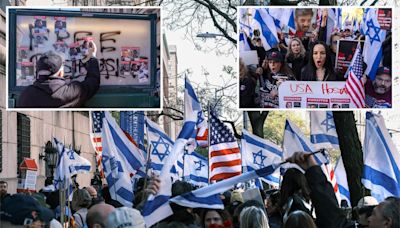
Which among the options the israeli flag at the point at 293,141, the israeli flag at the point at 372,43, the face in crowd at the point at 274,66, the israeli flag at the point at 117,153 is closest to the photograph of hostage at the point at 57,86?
the face in crowd at the point at 274,66

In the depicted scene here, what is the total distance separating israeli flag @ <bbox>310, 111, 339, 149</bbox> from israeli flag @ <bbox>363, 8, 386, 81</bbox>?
6.19 feet

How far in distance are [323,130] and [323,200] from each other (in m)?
12.7

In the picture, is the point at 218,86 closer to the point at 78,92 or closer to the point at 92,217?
the point at 78,92

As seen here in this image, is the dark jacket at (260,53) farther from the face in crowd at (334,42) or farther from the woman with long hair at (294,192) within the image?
the woman with long hair at (294,192)

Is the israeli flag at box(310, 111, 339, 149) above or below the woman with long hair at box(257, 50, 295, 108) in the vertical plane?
below

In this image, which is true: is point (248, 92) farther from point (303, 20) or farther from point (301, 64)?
point (303, 20)

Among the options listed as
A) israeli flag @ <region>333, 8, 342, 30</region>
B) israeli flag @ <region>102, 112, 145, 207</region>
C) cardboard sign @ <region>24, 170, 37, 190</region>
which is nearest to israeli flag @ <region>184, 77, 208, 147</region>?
israeli flag @ <region>102, 112, 145, 207</region>

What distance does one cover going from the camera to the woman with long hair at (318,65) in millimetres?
21605

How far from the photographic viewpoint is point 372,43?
2105 centimetres

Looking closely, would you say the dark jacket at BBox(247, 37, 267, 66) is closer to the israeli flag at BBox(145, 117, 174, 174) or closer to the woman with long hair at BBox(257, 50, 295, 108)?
the woman with long hair at BBox(257, 50, 295, 108)

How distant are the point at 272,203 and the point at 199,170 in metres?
10.8

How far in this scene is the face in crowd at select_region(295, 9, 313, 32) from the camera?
21312 millimetres

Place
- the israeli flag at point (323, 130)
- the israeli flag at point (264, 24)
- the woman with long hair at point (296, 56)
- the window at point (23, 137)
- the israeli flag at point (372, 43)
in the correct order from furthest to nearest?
1. the window at point (23, 137)
2. the woman with long hair at point (296, 56)
3. the israeli flag at point (264, 24)
4. the israeli flag at point (372, 43)
5. the israeli flag at point (323, 130)

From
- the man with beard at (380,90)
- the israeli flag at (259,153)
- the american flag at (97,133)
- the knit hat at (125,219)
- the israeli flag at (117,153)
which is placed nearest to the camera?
the knit hat at (125,219)
